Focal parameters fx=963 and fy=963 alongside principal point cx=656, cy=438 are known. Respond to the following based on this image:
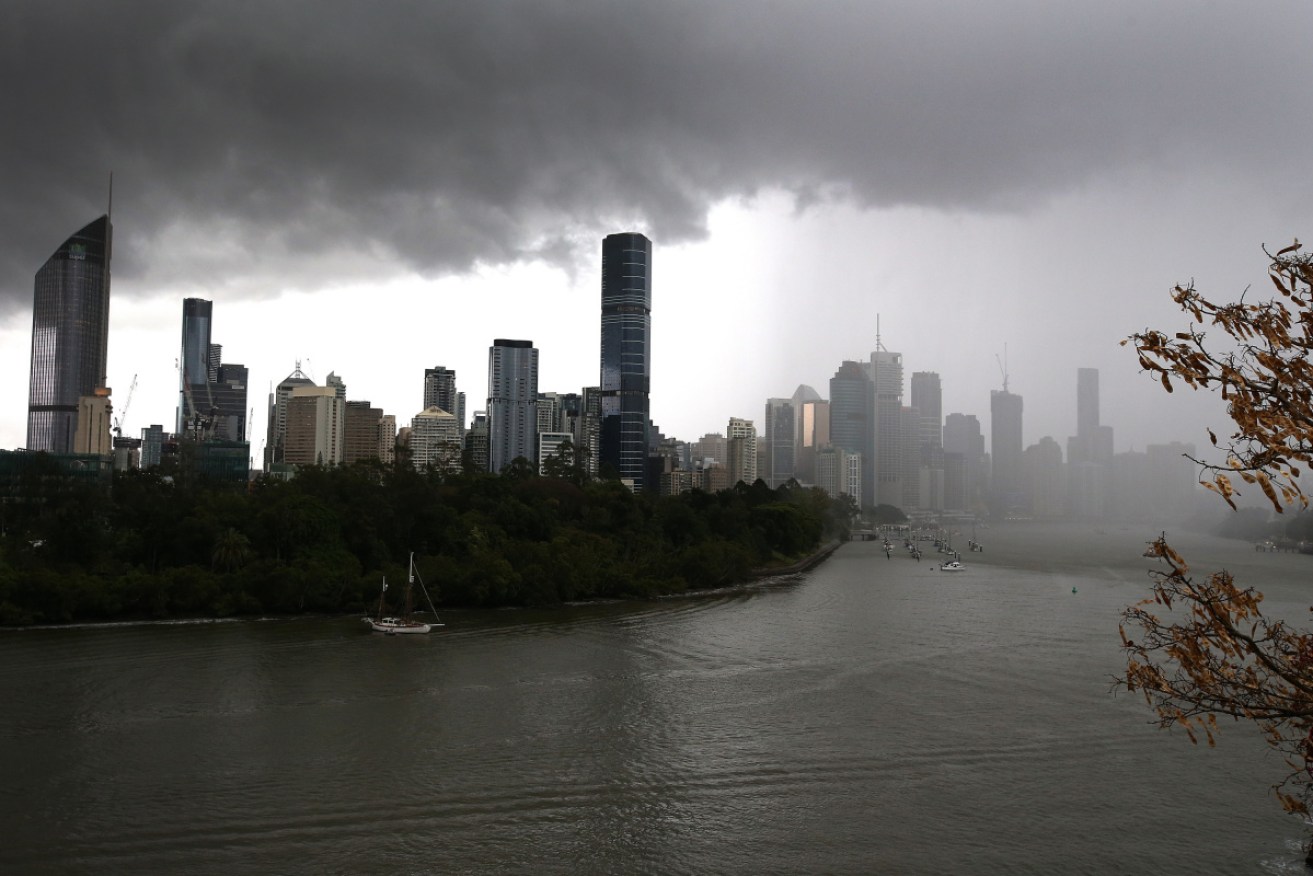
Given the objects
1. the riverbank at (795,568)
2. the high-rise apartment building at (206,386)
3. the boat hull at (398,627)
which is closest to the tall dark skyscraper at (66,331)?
the high-rise apartment building at (206,386)

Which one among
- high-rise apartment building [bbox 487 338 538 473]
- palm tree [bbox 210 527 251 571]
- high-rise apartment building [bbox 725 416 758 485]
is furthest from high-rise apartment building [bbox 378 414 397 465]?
palm tree [bbox 210 527 251 571]

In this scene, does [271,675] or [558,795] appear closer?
[558,795]

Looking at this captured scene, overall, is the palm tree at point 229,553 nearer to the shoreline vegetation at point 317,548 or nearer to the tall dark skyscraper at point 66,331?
the shoreline vegetation at point 317,548

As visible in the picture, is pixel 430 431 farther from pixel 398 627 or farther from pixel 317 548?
pixel 398 627

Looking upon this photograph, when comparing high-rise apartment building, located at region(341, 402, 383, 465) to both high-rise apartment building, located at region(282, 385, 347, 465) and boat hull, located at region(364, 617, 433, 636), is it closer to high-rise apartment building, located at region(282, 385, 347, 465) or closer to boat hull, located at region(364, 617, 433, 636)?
high-rise apartment building, located at region(282, 385, 347, 465)

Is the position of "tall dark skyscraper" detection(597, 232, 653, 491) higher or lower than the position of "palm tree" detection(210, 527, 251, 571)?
higher

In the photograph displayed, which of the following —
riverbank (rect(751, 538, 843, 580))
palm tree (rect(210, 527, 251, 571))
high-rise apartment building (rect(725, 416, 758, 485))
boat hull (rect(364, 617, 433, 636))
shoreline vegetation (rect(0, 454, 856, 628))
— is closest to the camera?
boat hull (rect(364, 617, 433, 636))

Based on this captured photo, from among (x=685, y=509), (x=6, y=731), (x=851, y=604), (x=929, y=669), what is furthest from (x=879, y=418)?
(x=6, y=731)

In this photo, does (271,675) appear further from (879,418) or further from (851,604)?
(879,418)
